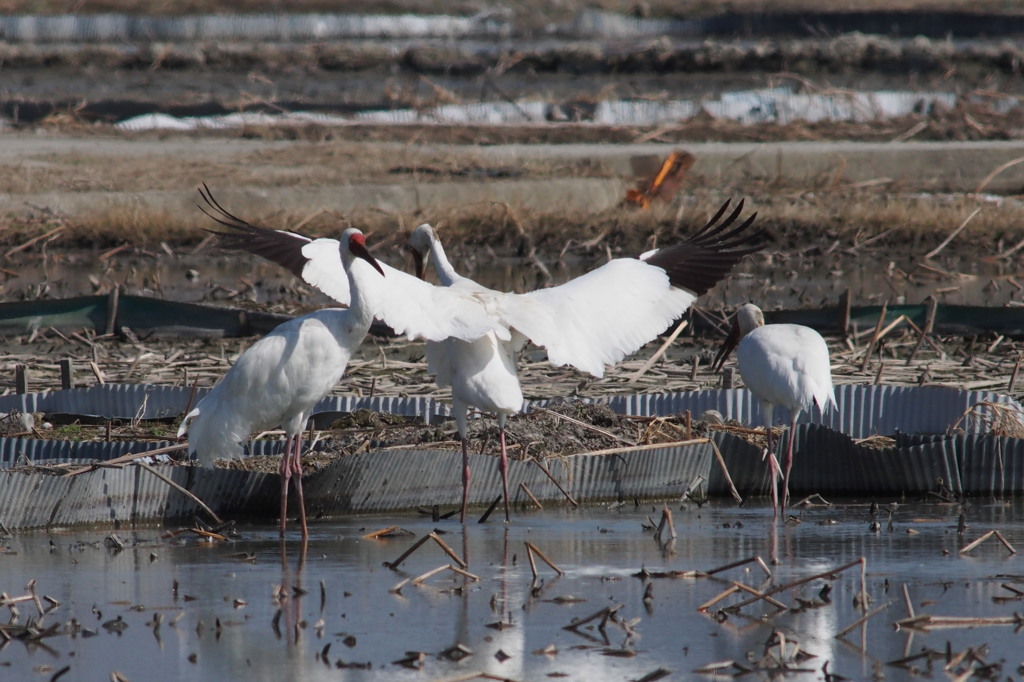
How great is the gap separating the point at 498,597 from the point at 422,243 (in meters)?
3.47

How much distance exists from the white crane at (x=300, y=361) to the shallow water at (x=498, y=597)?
1.73ft

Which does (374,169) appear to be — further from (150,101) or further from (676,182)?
(150,101)

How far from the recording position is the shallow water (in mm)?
4938

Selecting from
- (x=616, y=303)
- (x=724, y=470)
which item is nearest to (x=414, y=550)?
(x=616, y=303)

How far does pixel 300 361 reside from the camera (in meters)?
6.84

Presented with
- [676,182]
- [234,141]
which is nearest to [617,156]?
[676,182]

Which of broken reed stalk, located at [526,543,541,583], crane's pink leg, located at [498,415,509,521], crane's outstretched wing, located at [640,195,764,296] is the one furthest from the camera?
crane's outstretched wing, located at [640,195,764,296]

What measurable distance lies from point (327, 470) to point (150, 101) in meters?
21.9

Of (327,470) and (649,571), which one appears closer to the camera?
(649,571)

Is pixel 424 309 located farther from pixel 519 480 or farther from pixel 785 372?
pixel 785 372

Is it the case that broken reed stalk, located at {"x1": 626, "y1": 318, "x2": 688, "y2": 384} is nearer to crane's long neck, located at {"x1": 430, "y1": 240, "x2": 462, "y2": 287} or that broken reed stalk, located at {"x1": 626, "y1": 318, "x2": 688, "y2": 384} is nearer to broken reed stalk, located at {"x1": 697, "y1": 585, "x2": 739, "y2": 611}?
crane's long neck, located at {"x1": 430, "y1": 240, "x2": 462, "y2": 287}

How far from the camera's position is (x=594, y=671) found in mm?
4785

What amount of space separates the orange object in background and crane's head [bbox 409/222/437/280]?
28.1 ft

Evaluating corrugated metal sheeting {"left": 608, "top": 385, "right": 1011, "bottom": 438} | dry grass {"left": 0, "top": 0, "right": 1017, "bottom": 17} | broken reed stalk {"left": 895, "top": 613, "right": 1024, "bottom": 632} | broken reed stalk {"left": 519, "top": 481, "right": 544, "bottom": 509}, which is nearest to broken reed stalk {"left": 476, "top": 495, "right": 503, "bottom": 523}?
broken reed stalk {"left": 519, "top": 481, "right": 544, "bottom": 509}
